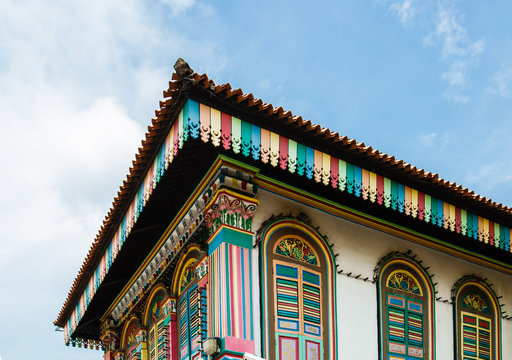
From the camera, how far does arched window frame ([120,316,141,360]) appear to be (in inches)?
502

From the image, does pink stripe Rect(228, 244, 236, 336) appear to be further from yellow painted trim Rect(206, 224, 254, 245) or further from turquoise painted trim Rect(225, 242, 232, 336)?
yellow painted trim Rect(206, 224, 254, 245)

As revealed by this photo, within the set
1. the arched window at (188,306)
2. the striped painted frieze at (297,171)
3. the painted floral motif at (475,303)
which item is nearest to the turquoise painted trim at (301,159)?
the striped painted frieze at (297,171)

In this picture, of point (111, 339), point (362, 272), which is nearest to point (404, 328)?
point (362, 272)

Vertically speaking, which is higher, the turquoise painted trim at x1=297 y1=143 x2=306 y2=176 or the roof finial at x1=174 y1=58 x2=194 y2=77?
the roof finial at x1=174 y1=58 x2=194 y2=77

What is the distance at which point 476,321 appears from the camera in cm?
1116

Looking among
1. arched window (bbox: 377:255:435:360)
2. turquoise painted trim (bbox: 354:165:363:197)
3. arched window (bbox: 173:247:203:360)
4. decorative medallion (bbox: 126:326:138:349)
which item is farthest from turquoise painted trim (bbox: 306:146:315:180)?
decorative medallion (bbox: 126:326:138:349)

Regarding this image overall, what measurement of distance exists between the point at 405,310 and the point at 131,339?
520 cm

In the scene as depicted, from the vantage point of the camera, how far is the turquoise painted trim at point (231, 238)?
356 inches

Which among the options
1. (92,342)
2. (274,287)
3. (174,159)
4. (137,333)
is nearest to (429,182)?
(274,287)

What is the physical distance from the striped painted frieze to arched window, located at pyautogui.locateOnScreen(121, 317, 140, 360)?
70.2 inches

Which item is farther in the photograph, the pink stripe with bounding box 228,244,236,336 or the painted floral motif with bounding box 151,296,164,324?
the painted floral motif with bounding box 151,296,164,324

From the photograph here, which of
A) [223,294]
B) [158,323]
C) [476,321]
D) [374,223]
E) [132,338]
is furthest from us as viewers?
[132,338]

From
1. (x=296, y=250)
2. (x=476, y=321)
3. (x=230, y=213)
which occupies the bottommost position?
(x=476, y=321)

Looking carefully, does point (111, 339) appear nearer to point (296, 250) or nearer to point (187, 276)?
point (187, 276)
